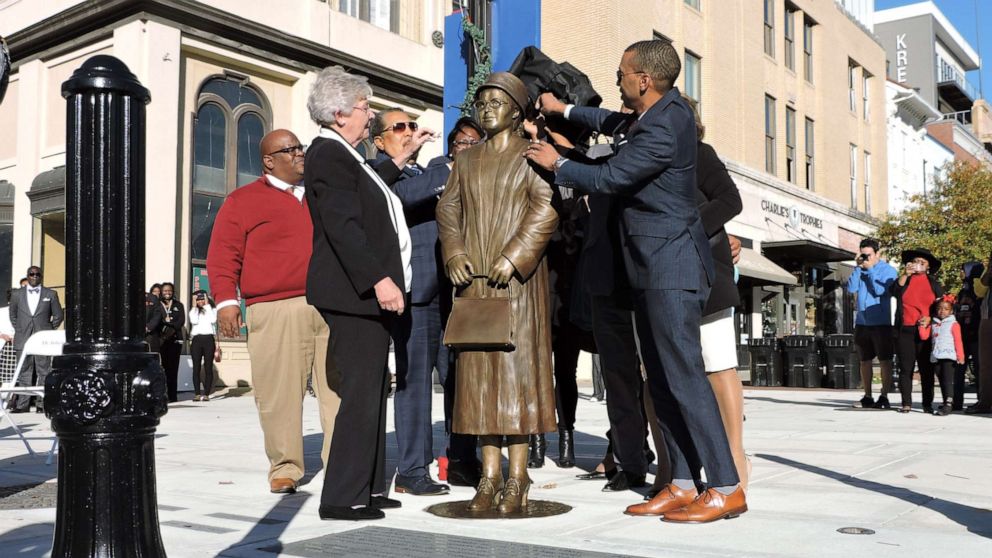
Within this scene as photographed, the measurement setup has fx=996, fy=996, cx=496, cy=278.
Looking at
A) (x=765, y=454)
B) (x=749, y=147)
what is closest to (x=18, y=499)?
(x=765, y=454)

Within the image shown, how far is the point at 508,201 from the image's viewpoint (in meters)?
4.69

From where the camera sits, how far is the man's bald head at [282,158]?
5715mm

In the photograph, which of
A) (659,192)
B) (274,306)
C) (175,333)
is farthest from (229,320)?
(175,333)

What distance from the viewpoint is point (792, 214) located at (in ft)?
107

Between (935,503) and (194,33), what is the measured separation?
645 inches

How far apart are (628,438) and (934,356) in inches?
310

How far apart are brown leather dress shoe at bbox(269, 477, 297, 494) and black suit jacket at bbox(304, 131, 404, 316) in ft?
4.00

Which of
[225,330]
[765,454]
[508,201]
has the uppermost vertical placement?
[508,201]

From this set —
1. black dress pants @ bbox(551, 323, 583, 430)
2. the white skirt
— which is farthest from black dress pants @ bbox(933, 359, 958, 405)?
the white skirt

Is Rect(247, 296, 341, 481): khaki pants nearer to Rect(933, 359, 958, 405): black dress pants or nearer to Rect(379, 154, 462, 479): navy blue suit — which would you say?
Rect(379, 154, 462, 479): navy blue suit

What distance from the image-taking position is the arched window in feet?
60.0

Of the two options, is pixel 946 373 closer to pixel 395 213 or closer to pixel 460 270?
pixel 460 270

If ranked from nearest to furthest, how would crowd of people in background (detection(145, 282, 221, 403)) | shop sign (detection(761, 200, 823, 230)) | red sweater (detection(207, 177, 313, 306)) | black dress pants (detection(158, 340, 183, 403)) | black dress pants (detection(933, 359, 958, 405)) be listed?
red sweater (detection(207, 177, 313, 306)) < black dress pants (detection(933, 359, 958, 405)) < crowd of people in background (detection(145, 282, 221, 403)) < black dress pants (detection(158, 340, 183, 403)) < shop sign (detection(761, 200, 823, 230))

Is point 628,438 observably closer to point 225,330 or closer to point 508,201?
point 508,201
